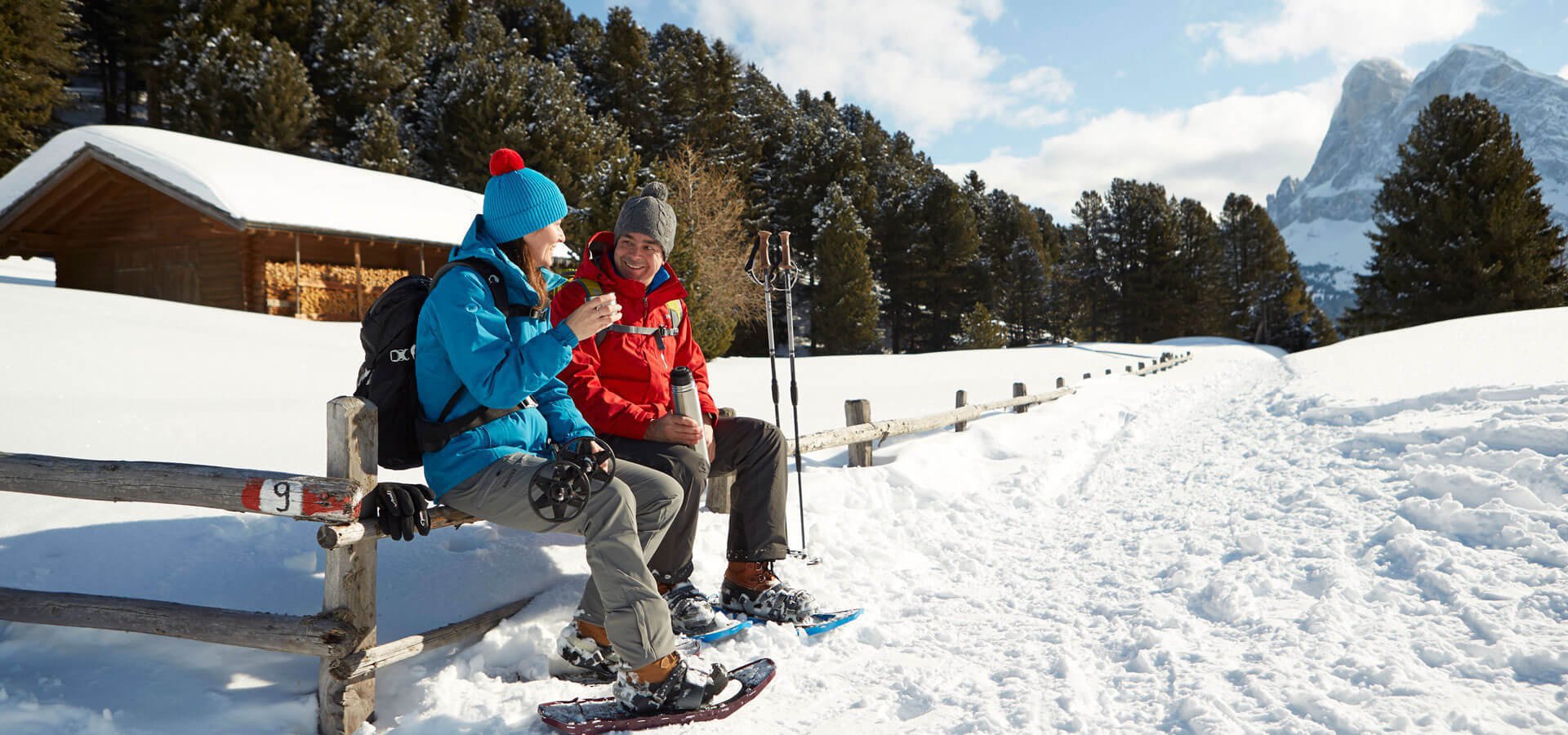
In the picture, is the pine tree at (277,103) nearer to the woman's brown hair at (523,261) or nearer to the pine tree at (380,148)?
the pine tree at (380,148)

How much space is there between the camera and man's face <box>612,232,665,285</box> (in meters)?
3.77

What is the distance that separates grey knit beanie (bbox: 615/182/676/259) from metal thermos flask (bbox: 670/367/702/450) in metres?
0.59

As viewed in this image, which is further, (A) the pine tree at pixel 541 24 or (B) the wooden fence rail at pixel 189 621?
(A) the pine tree at pixel 541 24

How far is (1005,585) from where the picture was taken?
14.6 feet

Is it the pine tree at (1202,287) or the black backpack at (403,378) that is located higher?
the pine tree at (1202,287)

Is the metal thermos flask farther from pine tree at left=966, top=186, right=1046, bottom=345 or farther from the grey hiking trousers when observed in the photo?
pine tree at left=966, top=186, right=1046, bottom=345

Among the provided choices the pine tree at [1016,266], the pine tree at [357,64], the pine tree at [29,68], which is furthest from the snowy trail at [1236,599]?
the pine tree at [1016,266]

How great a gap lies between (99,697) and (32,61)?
144ft

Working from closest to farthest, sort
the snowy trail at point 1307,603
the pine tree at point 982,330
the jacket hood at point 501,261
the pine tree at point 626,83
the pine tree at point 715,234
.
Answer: the snowy trail at point 1307,603
the jacket hood at point 501,261
the pine tree at point 715,234
the pine tree at point 982,330
the pine tree at point 626,83

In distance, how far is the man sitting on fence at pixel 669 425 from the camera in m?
3.61

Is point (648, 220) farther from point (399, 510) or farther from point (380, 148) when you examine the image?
point (380, 148)

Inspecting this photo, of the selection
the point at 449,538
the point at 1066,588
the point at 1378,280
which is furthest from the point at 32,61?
the point at 1378,280

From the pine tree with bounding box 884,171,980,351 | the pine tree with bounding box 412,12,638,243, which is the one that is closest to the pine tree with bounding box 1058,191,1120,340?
the pine tree with bounding box 884,171,980,351

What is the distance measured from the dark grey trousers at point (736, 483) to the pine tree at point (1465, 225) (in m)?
42.3
